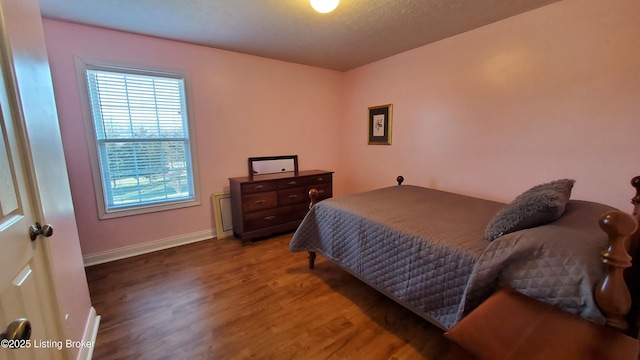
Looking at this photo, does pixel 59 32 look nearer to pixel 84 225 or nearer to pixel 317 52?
pixel 84 225

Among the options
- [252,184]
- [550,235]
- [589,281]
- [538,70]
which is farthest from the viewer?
[252,184]

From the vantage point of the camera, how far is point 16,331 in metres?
0.70

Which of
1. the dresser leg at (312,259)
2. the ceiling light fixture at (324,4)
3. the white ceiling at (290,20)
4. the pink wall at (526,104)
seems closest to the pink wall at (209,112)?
the white ceiling at (290,20)

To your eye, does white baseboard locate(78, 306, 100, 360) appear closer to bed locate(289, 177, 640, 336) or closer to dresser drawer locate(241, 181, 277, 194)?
bed locate(289, 177, 640, 336)

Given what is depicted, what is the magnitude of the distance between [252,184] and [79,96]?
1.91 meters

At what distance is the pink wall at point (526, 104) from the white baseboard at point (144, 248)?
291 cm

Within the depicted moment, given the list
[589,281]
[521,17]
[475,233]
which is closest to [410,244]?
[475,233]

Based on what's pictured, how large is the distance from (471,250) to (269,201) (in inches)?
97.1

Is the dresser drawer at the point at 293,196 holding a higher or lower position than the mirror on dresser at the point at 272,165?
lower

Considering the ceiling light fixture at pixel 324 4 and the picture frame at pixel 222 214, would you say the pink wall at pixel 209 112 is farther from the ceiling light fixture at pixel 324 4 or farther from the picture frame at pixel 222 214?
the ceiling light fixture at pixel 324 4

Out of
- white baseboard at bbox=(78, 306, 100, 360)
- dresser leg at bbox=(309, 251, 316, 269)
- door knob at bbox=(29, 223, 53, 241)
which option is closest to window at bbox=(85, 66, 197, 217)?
white baseboard at bbox=(78, 306, 100, 360)

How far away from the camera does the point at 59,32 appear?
2367mm

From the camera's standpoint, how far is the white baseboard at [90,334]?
1480 mm

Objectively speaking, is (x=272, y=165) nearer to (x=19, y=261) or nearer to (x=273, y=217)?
(x=273, y=217)
